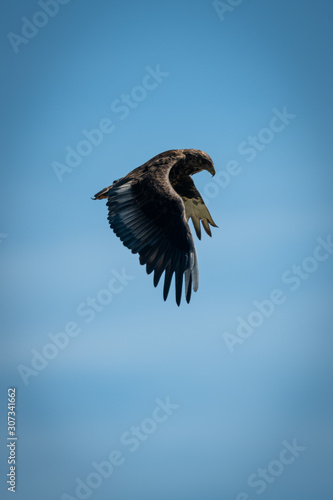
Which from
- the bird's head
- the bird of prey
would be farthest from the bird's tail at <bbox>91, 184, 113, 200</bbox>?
the bird's head

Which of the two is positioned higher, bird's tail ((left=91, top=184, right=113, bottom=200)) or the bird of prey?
bird's tail ((left=91, top=184, right=113, bottom=200))

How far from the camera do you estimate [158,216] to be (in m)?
27.7

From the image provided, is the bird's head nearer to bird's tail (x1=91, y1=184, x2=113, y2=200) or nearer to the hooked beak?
the hooked beak

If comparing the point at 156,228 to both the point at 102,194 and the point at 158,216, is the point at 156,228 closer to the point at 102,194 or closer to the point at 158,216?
the point at 158,216

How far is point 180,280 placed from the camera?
2661cm

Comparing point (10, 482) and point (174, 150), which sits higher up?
point (174, 150)

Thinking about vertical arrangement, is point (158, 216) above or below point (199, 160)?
below

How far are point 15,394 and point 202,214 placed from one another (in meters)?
8.12

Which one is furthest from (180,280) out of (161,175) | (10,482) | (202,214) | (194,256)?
(10,482)

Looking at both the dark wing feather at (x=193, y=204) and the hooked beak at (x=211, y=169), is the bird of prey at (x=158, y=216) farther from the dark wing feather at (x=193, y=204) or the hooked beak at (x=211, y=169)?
the dark wing feather at (x=193, y=204)

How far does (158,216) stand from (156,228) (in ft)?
0.91

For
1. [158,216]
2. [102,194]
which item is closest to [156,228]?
[158,216]

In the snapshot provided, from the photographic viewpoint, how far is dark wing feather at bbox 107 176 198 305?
87.9ft

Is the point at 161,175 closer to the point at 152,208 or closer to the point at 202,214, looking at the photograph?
the point at 152,208
